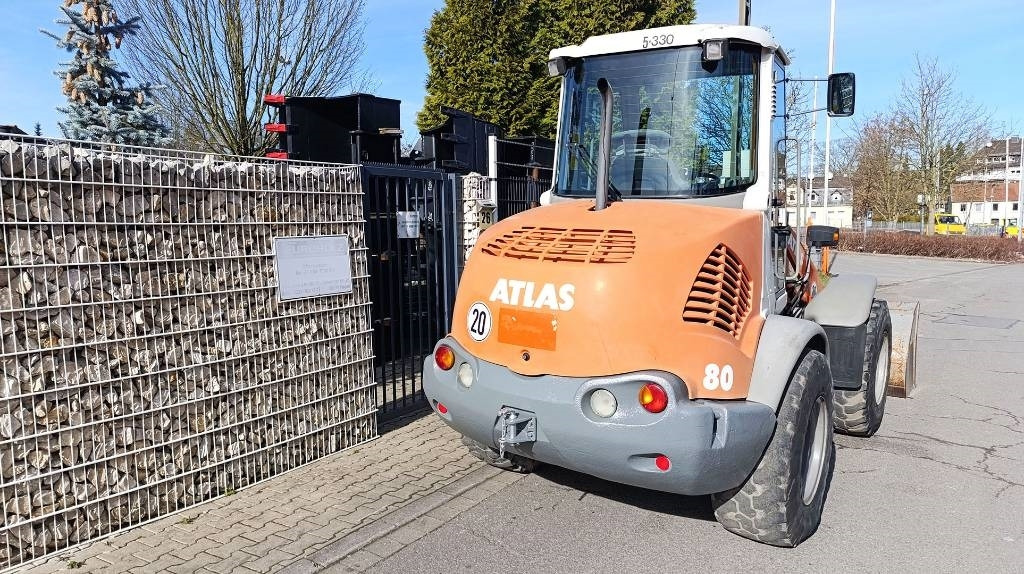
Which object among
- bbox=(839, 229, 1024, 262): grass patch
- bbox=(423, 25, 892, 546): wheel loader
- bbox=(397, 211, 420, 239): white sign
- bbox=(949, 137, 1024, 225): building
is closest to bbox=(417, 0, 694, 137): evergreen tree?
bbox=(397, 211, 420, 239): white sign

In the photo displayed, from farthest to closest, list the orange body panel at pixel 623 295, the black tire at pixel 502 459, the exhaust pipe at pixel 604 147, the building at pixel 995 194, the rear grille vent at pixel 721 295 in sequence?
1. the building at pixel 995 194
2. the black tire at pixel 502 459
3. the exhaust pipe at pixel 604 147
4. the rear grille vent at pixel 721 295
5. the orange body panel at pixel 623 295

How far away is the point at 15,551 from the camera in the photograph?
137 inches

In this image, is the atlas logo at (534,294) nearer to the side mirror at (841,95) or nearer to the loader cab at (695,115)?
the loader cab at (695,115)

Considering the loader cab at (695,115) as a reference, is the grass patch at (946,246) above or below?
below

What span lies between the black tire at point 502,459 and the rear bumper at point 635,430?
3.64 feet

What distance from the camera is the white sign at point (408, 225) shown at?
6180 millimetres

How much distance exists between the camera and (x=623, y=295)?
317cm

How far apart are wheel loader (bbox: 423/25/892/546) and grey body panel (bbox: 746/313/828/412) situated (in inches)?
0.4

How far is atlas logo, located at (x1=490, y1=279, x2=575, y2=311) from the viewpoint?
3.28m

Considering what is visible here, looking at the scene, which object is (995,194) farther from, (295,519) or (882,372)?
(295,519)

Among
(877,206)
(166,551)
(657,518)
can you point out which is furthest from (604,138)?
(877,206)

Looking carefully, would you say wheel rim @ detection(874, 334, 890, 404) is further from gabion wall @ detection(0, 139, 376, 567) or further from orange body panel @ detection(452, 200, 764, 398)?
gabion wall @ detection(0, 139, 376, 567)

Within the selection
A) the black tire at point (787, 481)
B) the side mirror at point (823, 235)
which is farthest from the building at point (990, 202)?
the black tire at point (787, 481)

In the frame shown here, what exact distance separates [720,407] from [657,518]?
1285mm
